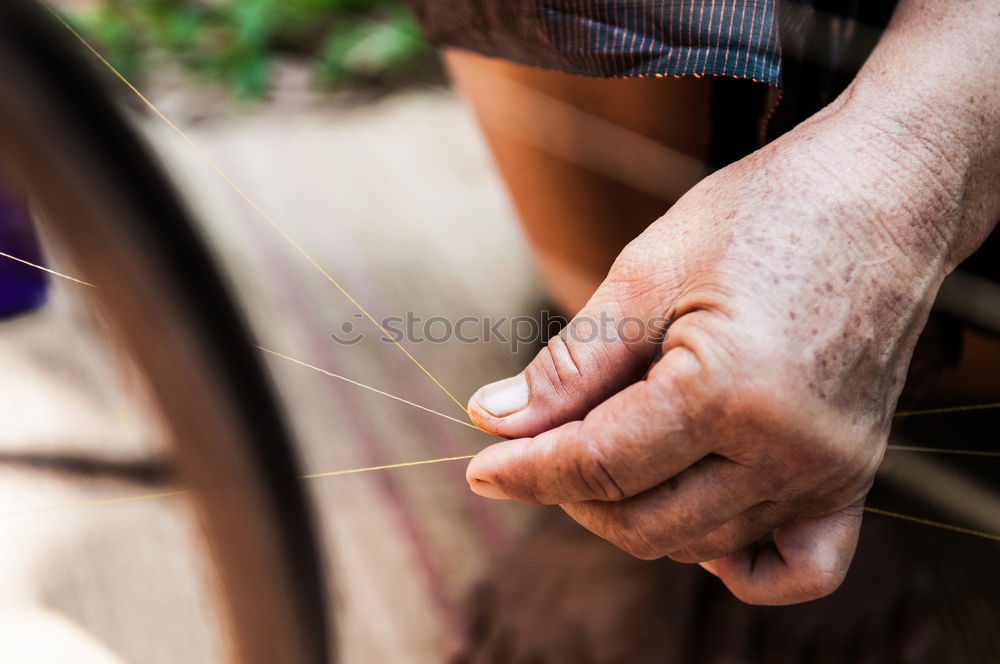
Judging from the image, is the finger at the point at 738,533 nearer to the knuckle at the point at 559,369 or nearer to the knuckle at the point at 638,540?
the knuckle at the point at 638,540

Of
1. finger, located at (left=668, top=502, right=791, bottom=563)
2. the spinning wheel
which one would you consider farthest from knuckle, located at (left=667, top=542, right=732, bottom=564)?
the spinning wheel

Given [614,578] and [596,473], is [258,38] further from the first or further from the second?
[596,473]

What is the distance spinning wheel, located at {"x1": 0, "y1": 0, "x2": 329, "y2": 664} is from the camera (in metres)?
0.40

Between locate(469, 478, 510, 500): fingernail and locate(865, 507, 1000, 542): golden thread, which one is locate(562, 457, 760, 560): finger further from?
locate(865, 507, 1000, 542): golden thread

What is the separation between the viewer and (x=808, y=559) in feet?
1.74

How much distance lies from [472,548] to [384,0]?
1.46 metres

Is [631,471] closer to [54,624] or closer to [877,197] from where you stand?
[877,197]

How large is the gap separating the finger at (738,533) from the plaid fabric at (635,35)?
0.30 metres

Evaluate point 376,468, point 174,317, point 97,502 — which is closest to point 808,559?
point 174,317

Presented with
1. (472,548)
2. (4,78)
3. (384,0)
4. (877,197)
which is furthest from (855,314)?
(384,0)

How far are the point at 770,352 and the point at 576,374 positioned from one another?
0.12 meters

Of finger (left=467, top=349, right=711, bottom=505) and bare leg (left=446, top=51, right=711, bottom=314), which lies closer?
finger (left=467, top=349, right=711, bottom=505)

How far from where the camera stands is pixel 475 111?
102cm

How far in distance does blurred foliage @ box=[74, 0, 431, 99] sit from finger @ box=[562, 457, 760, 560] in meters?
1.42
